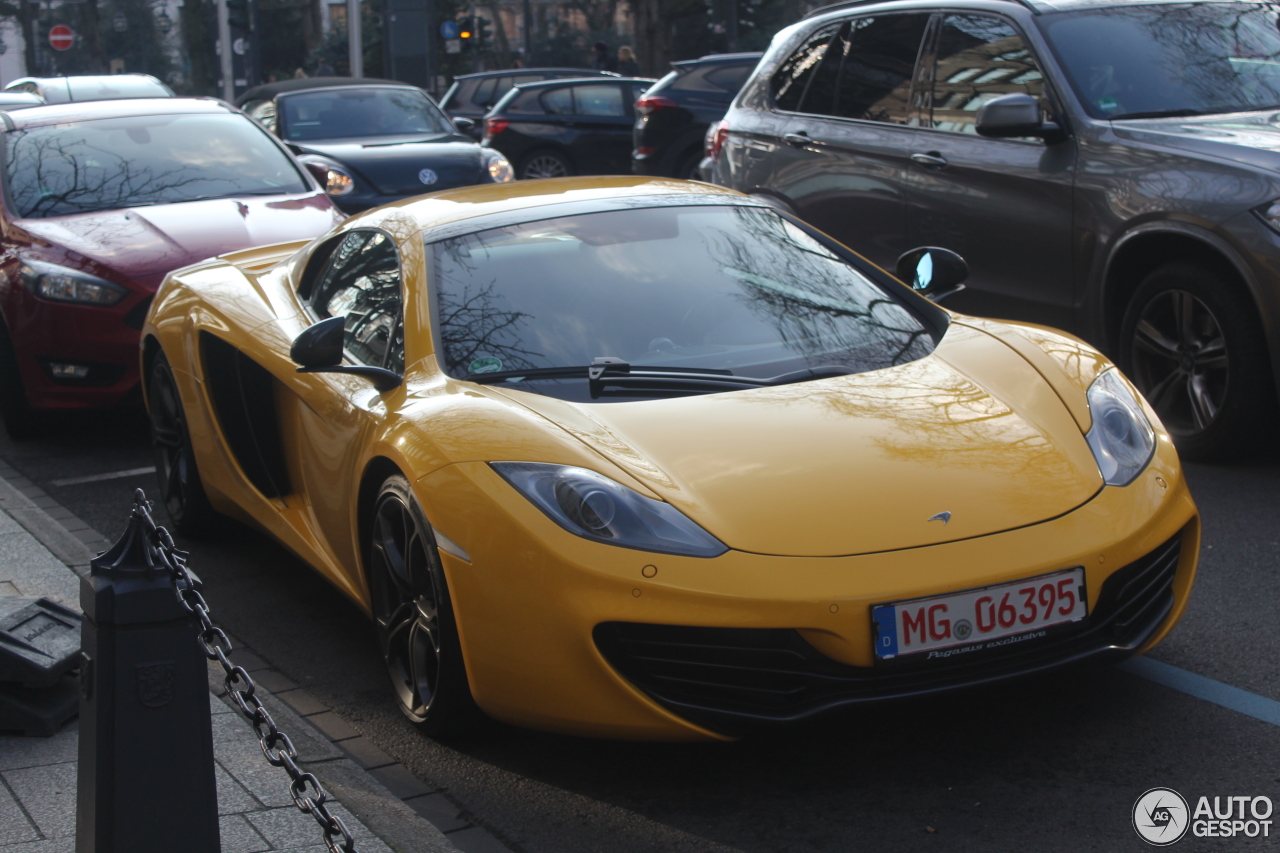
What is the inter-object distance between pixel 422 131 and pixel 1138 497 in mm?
10557

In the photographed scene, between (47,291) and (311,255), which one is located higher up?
(311,255)

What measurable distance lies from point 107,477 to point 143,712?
444 cm

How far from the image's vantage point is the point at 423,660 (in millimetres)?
3561

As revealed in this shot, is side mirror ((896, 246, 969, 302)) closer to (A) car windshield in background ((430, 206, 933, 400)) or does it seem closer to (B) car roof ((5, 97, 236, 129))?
(A) car windshield in background ((430, 206, 933, 400))

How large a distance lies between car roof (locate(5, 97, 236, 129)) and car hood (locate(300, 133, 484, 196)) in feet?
9.71

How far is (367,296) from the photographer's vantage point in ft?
14.5

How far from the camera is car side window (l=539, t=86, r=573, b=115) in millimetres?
19375

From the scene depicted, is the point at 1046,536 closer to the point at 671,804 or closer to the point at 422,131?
the point at 671,804

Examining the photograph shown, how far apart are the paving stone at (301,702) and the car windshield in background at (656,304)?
95 centimetres

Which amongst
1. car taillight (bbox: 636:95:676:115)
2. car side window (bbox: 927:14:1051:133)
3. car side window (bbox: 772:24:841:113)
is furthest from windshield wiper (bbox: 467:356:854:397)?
car taillight (bbox: 636:95:676:115)

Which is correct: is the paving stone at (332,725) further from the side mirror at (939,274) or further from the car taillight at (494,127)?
the car taillight at (494,127)

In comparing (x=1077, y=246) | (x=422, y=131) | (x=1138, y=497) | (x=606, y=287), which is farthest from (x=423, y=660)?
(x=422, y=131)

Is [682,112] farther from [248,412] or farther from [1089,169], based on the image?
[248,412]

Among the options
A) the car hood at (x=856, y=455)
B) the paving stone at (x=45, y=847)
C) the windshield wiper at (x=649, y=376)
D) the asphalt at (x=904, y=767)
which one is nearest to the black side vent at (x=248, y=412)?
the asphalt at (x=904, y=767)
